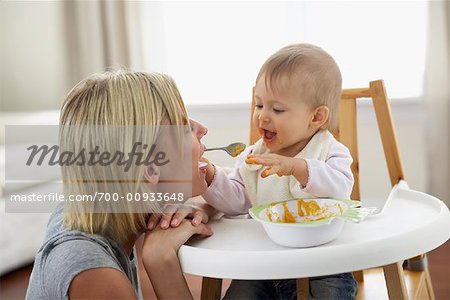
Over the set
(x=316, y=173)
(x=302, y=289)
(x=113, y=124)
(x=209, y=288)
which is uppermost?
(x=113, y=124)

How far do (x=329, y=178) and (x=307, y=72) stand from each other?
0.79ft

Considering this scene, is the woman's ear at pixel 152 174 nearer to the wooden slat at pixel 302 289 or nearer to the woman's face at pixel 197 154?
the woman's face at pixel 197 154

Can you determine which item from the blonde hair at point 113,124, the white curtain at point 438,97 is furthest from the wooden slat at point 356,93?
the white curtain at point 438,97

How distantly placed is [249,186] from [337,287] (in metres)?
0.29

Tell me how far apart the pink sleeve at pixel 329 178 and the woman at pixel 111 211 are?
218 mm

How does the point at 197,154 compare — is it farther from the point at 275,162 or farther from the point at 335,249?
the point at 335,249

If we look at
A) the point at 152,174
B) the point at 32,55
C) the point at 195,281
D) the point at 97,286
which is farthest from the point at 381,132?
the point at 32,55

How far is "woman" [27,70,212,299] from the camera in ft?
3.44

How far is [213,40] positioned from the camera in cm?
334

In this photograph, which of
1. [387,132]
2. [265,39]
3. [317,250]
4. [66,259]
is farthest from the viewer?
[265,39]

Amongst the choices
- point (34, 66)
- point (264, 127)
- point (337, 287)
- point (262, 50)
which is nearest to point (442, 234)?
point (337, 287)

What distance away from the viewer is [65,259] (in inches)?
41.9

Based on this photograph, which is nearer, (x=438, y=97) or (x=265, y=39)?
(x=438, y=97)

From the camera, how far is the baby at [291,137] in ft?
4.19
